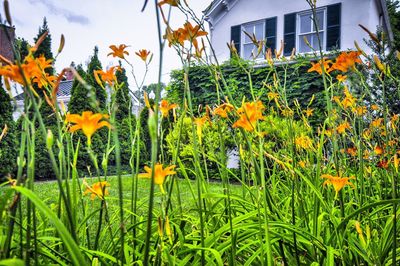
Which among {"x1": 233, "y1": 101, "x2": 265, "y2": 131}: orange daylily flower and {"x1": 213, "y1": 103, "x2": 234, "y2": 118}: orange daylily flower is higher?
{"x1": 213, "y1": 103, "x2": 234, "y2": 118}: orange daylily flower

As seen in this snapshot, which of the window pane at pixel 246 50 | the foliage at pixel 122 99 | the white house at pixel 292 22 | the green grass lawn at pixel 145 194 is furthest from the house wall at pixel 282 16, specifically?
the green grass lawn at pixel 145 194

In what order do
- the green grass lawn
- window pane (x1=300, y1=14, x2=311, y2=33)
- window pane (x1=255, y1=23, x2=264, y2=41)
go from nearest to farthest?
the green grass lawn
window pane (x1=300, y1=14, x2=311, y2=33)
window pane (x1=255, y1=23, x2=264, y2=41)

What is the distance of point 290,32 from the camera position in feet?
33.1

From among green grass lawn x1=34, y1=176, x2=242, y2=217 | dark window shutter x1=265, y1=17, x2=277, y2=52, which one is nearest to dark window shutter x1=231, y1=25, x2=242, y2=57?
dark window shutter x1=265, y1=17, x2=277, y2=52

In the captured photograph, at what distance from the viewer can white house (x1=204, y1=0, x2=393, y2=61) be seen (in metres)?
9.10

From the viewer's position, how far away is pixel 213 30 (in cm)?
1148

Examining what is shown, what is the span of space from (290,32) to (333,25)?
3.91 ft

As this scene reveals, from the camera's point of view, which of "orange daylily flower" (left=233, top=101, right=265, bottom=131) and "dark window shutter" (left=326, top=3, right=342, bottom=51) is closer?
"orange daylily flower" (left=233, top=101, right=265, bottom=131)

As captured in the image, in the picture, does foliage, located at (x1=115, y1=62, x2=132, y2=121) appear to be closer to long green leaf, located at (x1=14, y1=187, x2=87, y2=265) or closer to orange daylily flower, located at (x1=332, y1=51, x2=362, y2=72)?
long green leaf, located at (x1=14, y1=187, x2=87, y2=265)

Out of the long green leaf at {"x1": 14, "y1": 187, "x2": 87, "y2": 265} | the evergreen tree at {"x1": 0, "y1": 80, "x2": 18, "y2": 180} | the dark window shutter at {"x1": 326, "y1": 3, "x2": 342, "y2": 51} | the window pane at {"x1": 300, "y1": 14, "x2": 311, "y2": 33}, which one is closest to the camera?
the long green leaf at {"x1": 14, "y1": 187, "x2": 87, "y2": 265}

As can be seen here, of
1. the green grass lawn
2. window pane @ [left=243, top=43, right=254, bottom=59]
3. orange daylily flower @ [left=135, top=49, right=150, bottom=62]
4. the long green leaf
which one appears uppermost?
window pane @ [left=243, top=43, right=254, bottom=59]

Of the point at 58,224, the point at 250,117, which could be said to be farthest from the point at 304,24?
the point at 58,224

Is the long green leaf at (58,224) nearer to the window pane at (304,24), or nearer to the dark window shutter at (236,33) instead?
the window pane at (304,24)

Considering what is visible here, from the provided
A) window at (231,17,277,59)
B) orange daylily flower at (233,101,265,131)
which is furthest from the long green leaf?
window at (231,17,277,59)
